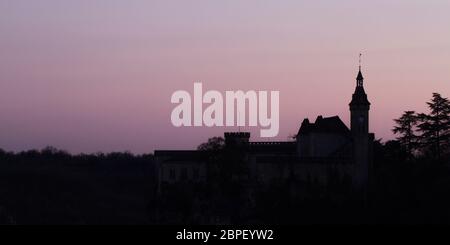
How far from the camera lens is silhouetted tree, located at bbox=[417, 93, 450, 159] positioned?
336 feet

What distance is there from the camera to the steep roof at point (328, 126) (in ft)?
320

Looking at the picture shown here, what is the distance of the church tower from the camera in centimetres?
9369

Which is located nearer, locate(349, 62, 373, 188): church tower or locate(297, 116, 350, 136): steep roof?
locate(349, 62, 373, 188): church tower

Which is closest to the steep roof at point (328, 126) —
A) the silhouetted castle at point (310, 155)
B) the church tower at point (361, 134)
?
the silhouetted castle at point (310, 155)

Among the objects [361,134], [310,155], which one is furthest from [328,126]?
[361,134]

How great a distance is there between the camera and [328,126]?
97562 millimetres

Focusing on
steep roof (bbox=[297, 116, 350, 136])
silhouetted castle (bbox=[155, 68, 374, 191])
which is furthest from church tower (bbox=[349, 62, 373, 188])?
steep roof (bbox=[297, 116, 350, 136])

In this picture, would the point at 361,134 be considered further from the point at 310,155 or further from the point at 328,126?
the point at 310,155

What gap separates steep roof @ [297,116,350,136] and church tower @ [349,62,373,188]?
2.06 m

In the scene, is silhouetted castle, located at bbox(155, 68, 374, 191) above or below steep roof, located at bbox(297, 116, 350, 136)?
below

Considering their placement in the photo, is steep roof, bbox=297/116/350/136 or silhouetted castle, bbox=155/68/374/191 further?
steep roof, bbox=297/116/350/136

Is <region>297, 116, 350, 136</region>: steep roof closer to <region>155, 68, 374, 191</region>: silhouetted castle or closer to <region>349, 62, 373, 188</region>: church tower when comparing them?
<region>155, 68, 374, 191</region>: silhouetted castle

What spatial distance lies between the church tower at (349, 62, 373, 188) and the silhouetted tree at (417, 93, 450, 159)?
25.3ft

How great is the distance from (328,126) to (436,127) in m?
11.3
